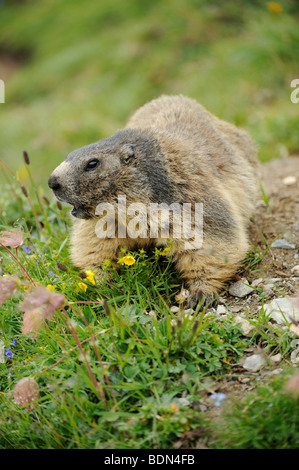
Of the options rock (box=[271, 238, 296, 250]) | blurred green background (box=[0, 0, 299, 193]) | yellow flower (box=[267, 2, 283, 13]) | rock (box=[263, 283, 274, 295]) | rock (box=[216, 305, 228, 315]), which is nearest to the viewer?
rock (box=[216, 305, 228, 315])

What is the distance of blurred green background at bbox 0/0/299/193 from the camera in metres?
9.61

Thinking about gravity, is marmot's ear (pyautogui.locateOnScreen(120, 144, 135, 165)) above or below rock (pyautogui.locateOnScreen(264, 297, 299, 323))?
above

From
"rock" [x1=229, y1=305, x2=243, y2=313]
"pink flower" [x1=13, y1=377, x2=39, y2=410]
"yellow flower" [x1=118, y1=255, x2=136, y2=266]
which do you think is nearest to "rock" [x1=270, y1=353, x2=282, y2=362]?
"rock" [x1=229, y1=305, x2=243, y2=313]

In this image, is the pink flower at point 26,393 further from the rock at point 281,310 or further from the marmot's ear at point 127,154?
the marmot's ear at point 127,154

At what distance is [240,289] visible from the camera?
158 inches

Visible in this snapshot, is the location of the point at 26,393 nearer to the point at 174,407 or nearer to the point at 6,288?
the point at 6,288

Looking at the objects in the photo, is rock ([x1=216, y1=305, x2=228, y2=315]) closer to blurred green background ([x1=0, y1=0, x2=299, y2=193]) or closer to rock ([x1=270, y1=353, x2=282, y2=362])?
rock ([x1=270, y1=353, x2=282, y2=362])

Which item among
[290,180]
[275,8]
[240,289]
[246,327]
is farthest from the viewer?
[275,8]

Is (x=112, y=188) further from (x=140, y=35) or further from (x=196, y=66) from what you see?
(x=140, y=35)

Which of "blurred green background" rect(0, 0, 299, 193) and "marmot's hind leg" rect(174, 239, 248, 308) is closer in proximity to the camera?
"marmot's hind leg" rect(174, 239, 248, 308)

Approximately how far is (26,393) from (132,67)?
12776 mm

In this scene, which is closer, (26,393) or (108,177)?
(26,393)

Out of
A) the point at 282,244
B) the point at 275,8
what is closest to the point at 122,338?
the point at 282,244

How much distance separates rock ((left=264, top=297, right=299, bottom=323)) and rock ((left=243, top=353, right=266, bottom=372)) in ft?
1.09
